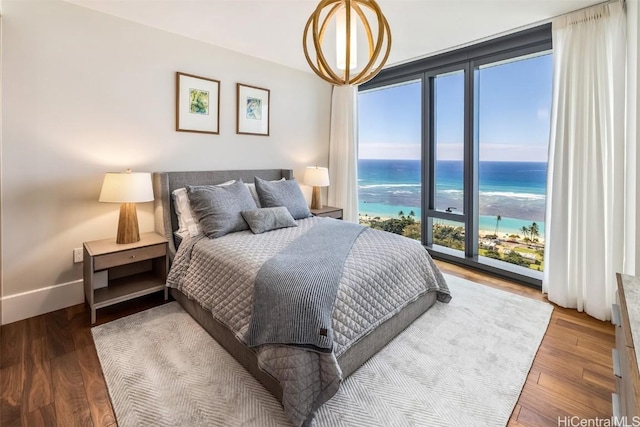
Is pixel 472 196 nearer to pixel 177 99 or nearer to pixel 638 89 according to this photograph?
pixel 638 89

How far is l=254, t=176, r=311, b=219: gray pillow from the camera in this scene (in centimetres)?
310

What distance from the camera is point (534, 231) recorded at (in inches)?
128

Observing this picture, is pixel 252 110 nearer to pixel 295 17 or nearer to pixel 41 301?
pixel 295 17

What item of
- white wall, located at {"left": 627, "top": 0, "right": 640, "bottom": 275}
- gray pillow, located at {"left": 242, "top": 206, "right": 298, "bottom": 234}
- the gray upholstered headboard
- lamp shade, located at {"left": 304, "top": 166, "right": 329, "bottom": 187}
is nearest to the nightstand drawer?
the gray upholstered headboard

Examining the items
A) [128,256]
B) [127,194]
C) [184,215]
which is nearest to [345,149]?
[184,215]

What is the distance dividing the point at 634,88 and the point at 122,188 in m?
3.90

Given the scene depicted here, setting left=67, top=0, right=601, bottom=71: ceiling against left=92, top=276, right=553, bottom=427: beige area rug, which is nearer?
left=92, top=276, right=553, bottom=427: beige area rug

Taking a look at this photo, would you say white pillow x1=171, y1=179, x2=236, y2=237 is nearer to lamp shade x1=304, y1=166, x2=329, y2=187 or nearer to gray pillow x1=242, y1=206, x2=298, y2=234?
gray pillow x1=242, y1=206, x2=298, y2=234

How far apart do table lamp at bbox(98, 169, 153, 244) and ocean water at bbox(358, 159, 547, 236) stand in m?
3.08

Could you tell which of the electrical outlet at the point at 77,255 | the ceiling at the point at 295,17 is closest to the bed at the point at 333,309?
the electrical outlet at the point at 77,255

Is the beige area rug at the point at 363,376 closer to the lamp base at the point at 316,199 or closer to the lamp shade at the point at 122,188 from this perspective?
the lamp shade at the point at 122,188

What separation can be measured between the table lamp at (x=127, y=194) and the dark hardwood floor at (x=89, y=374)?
0.67 meters

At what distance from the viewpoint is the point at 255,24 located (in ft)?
9.07

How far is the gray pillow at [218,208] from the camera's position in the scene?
2531mm
